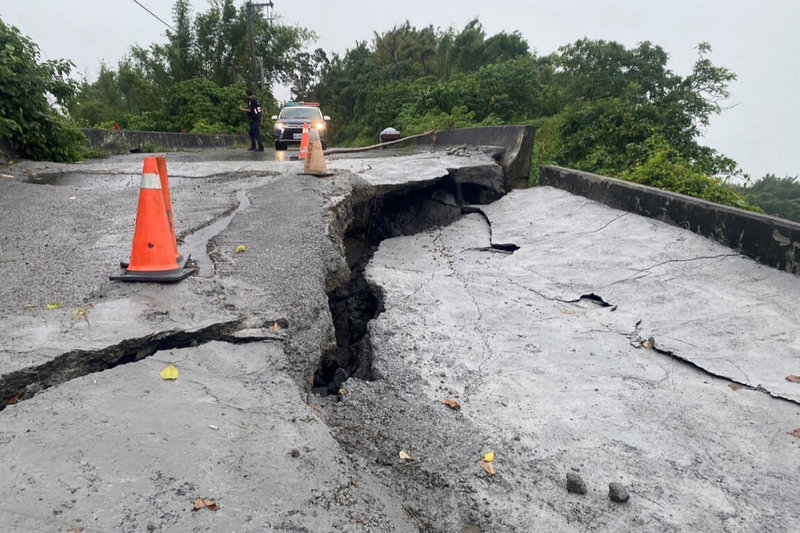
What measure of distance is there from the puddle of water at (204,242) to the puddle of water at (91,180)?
6.15 feet

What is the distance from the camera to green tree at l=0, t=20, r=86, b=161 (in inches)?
265

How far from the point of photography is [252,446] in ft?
5.28

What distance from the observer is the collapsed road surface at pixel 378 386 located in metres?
1.49

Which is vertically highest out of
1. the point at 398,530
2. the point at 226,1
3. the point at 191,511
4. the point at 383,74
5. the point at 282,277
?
the point at 226,1

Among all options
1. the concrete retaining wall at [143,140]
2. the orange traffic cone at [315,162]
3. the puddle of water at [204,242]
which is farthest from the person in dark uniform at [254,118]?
the puddle of water at [204,242]

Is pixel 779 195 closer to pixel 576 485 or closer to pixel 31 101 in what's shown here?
pixel 576 485

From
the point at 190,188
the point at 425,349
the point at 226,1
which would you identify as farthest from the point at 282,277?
the point at 226,1

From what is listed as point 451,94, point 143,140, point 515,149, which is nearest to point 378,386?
point 515,149

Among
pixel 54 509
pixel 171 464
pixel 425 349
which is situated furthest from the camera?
pixel 425 349

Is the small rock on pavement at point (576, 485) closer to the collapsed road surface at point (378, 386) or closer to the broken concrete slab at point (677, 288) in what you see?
the collapsed road surface at point (378, 386)

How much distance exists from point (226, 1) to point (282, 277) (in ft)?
118

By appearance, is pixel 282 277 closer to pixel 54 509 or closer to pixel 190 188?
pixel 54 509

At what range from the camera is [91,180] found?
6152 mm

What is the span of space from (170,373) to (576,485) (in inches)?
63.1
